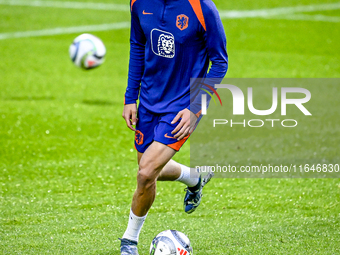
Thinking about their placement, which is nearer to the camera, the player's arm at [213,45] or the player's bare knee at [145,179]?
the player's arm at [213,45]

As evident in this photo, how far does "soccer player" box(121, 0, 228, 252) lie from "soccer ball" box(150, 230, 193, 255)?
0.95 ft

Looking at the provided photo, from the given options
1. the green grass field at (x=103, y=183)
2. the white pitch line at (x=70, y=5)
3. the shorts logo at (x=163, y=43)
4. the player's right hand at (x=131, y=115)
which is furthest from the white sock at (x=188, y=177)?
the white pitch line at (x=70, y=5)

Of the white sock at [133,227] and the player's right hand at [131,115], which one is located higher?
the player's right hand at [131,115]

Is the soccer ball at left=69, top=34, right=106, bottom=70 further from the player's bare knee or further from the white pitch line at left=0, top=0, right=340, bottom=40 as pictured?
the white pitch line at left=0, top=0, right=340, bottom=40

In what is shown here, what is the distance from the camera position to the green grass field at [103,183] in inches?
207

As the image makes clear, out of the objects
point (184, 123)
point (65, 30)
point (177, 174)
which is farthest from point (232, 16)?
point (184, 123)

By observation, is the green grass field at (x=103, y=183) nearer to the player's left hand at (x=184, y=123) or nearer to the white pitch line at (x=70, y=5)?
the player's left hand at (x=184, y=123)

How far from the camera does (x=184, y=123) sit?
454cm

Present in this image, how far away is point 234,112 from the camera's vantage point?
10.7 metres

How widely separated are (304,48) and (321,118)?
23.3 ft

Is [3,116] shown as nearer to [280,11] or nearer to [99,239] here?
[99,239]

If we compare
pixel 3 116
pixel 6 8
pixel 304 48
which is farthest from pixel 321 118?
pixel 6 8

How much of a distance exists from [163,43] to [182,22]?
242 mm

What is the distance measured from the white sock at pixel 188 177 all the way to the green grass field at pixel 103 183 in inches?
17.7
